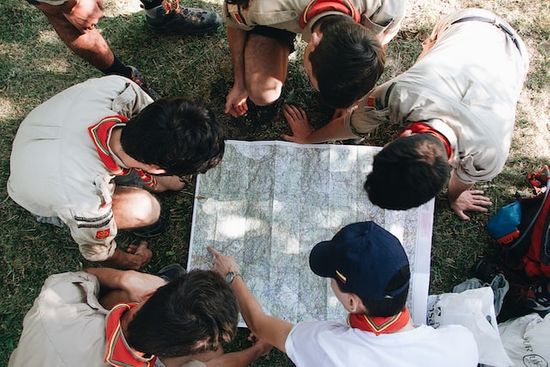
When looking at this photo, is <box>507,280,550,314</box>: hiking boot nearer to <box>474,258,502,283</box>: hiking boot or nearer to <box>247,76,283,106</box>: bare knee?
<box>474,258,502,283</box>: hiking boot

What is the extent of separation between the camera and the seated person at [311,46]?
163 cm

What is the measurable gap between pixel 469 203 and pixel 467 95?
774mm

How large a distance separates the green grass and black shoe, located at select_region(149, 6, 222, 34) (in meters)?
0.05

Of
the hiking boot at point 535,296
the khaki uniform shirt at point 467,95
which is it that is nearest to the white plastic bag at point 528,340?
the hiking boot at point 535,296

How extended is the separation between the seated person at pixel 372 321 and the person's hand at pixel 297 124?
0.90m

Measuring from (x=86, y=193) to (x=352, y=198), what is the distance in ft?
3.81

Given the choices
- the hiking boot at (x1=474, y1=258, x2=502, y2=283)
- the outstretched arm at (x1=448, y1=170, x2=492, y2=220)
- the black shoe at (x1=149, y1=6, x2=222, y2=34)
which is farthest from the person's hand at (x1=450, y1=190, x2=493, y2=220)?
the black shoe at (x1=149, y1=6, x2=222, y2=34)

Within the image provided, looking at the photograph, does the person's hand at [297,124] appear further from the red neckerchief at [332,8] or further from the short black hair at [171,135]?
the short black hair at [171,135]

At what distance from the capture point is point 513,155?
244cm

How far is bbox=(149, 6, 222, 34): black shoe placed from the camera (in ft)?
8.02

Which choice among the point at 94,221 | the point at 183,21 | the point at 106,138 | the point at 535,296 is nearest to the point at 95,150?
the point at 106,138

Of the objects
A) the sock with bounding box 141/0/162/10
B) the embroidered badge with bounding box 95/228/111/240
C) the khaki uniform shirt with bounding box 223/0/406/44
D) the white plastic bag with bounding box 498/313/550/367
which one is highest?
the khaki uniform shirt with bounding box 223/0/406/44

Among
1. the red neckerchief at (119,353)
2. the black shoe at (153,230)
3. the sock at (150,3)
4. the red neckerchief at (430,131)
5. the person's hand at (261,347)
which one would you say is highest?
the red neckerchief at (430,131)

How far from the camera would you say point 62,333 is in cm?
150
